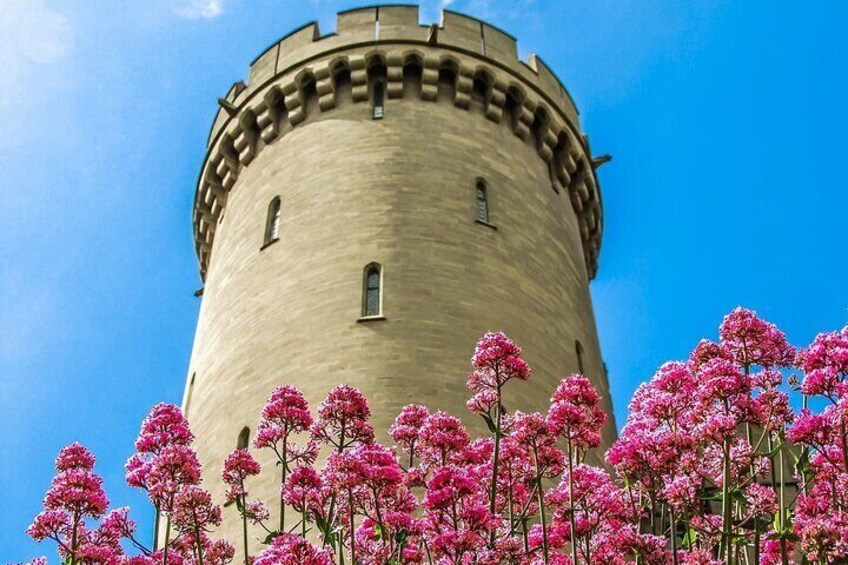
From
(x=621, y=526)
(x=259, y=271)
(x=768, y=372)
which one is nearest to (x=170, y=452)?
(x=621, y=526)

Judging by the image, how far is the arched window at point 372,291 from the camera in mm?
16719

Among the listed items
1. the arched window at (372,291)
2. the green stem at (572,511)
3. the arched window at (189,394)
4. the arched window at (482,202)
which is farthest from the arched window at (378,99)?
the green stem at (572,511)

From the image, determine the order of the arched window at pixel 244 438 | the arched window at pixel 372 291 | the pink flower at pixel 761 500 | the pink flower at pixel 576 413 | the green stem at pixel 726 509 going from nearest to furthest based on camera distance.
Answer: the green stem at pixel 726 509 → the pink flower at pixel 761 500 → the pink flower at pixel 576 413 → the arched window at pixel 244 438 → the arched window at pixel 372 291

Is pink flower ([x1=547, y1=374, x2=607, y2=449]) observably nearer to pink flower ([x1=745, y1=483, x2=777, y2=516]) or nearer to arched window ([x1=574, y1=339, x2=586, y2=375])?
pink flower ([x1=745, y1=483, x2=777, y2=516])

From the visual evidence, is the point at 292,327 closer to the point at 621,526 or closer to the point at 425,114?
the point at 425,114

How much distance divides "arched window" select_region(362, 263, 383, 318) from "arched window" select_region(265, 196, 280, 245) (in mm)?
2330

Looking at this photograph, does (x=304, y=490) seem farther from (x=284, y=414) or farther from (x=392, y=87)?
(x=392, y=87)

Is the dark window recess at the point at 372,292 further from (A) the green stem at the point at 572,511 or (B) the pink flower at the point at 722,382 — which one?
(B) the pink flower at the point at 722,382

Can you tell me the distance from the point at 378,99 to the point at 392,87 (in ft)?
1.30

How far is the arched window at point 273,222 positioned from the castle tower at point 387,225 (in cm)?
4

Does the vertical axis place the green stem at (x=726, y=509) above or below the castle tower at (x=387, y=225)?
below

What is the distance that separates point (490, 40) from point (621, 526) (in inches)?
688

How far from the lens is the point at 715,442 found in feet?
18.7

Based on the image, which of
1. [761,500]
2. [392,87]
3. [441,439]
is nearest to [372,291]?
[392,87]
